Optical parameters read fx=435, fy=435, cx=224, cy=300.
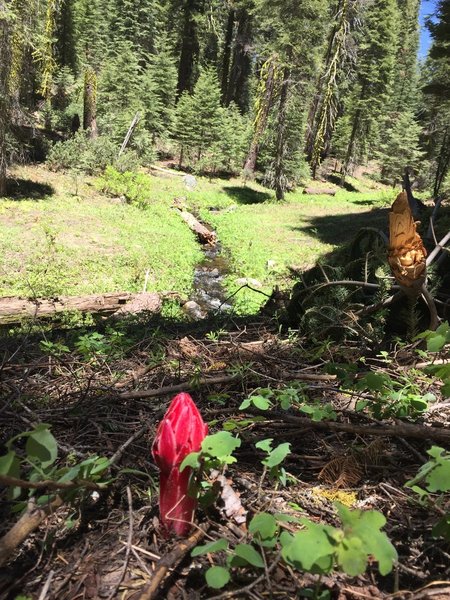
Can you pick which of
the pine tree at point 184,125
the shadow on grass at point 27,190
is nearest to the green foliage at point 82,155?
the shadow on grass at point 27,190

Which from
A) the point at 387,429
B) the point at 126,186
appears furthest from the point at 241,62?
the point at 387,429

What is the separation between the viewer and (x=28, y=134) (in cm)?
2069

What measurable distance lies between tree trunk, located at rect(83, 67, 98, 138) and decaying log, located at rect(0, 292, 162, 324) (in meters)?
16.9

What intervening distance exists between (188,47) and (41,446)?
120ft

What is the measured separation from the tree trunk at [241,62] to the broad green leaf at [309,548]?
3679 centimetres

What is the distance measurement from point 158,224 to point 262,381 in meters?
14.8

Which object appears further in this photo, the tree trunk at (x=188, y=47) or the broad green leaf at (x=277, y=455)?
the tree trunk at (x=188, y=47)

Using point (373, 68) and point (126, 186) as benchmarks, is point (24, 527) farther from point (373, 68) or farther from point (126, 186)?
point (373, 68)

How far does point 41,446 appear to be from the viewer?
978 millimetres

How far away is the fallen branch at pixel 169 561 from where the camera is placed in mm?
967

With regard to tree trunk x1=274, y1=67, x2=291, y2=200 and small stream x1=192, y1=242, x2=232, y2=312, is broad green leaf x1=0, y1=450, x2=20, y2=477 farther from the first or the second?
tree trunk x1=274, y1=67, x2=291, y2=200

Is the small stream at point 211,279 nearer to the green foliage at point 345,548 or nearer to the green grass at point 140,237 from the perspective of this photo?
the green grass at point 140,237

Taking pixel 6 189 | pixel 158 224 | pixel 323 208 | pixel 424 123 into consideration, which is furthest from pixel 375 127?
pixel 6 189

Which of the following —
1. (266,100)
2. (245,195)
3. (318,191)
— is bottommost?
(245,195)
